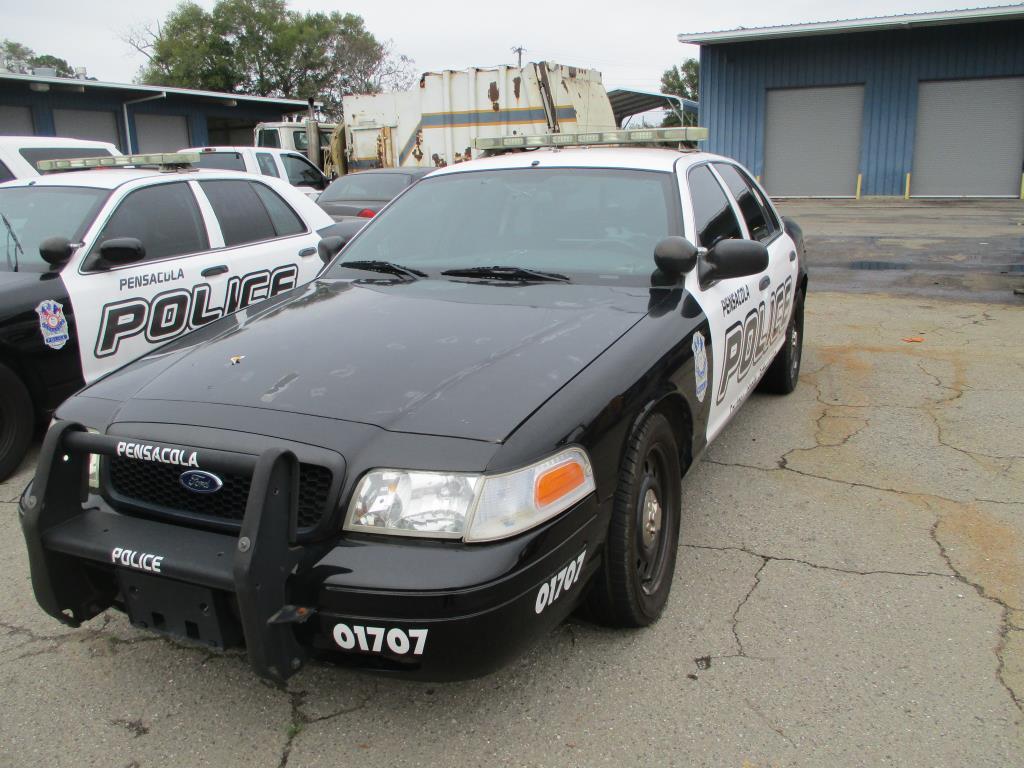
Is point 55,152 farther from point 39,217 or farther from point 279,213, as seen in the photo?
point 39,217

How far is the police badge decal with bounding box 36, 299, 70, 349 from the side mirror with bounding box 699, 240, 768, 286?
136 inches

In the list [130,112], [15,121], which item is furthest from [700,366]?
[130,112]

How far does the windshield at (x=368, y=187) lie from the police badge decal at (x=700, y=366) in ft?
30.8

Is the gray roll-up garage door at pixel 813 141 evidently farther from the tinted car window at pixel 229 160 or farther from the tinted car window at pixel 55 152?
the tinted car window at pixel 55 152

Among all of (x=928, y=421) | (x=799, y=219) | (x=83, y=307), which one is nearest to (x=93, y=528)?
(x=83, y=307)

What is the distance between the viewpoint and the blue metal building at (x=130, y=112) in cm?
2358

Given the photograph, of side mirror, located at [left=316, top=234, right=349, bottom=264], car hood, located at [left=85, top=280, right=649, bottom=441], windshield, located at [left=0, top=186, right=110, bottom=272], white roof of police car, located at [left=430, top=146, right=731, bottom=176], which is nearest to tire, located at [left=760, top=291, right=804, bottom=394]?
white roof of police car, located at [left=430, top=146, right=731, bottom=176]

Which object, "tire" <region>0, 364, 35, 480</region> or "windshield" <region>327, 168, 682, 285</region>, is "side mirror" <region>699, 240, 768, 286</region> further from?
"tire" <region>0, 364, 35, 480</region>

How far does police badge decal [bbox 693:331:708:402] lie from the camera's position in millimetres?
3393

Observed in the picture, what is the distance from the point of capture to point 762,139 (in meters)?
24.6

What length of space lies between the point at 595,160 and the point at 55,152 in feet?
24.1

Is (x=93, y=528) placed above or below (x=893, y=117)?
below

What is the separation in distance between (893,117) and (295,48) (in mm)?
33214

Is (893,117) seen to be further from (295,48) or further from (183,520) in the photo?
(295,48)
